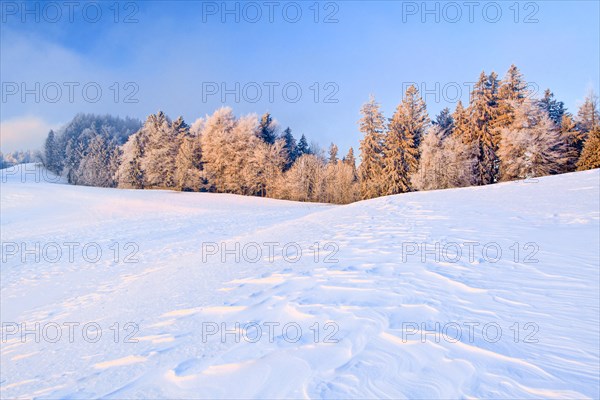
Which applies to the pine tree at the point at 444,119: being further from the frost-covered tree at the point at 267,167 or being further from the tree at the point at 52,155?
the tree at the point at 52,155

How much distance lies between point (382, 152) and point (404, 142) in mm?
3089

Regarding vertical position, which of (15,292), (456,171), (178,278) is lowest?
(15,292)

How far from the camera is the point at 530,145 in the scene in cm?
2508

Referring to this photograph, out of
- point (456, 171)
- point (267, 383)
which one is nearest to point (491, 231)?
point (267, 383)

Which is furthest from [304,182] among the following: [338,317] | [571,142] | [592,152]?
[338,317]

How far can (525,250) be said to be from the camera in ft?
18.2

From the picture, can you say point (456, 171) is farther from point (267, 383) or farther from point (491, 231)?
point (267, 383)

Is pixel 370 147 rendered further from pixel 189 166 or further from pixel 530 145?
pixel 189 166

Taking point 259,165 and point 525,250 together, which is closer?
point 525,250

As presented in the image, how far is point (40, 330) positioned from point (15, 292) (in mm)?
4291

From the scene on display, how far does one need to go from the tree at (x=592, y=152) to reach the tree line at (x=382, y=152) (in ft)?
0.22

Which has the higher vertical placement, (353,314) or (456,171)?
(456,171)

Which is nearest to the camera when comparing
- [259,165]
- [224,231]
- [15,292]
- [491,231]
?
[491,231]

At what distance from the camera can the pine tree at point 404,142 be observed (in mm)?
31234
